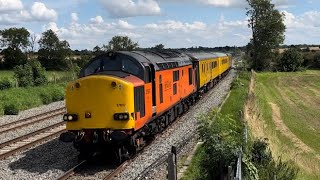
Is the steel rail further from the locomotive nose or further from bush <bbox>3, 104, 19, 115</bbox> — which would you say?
bush <bbox>3, 104, 19, 115</bbox>

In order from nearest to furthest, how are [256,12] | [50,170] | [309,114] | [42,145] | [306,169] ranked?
[50,170]
[42,145]
[306,169]
[309,114]
[256,12]

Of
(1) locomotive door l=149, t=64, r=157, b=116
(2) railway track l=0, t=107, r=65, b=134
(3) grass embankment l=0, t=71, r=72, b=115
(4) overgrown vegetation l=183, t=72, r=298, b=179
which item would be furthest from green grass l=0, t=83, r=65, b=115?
(4) overgrown vegetation l=183, t=72, r=298, b=179

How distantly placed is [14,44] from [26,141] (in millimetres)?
83471

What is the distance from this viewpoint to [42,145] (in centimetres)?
1714

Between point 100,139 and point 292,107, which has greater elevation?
point 100,139

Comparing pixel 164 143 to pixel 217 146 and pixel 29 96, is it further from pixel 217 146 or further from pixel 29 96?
pixel 29 96

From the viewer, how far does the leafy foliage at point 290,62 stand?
8169 cm

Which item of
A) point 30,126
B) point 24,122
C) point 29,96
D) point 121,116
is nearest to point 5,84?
point 29,96

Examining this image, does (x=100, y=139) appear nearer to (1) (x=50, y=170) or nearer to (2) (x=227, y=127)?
(1) (x=50, y=170)

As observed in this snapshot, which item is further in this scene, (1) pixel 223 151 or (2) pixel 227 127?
(2) pixel 227 127

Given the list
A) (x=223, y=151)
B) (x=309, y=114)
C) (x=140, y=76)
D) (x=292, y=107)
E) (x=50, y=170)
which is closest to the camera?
(x=223, y=151)

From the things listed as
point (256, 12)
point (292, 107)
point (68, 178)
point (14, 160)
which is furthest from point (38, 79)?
point (256, 12)

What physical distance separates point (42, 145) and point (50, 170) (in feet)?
13.4

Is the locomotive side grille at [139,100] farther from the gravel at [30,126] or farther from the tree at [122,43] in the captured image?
the tree at [122,43]
